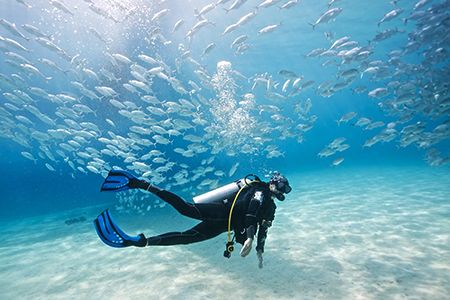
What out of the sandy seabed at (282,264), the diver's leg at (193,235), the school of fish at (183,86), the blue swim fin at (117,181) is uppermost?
the school of fish at (183,86)

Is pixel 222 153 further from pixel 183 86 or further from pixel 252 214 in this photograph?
pixel 252 214

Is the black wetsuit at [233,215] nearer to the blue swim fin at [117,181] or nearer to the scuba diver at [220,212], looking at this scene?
the scuba diver at [220,212]

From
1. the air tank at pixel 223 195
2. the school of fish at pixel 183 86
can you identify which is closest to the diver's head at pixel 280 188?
the air tank at pixel 223 195

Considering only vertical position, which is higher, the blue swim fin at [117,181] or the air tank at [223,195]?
the blue swim fin at [117,181]

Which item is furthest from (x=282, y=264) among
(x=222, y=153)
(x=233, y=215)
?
(x=222, y=153)

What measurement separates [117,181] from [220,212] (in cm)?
200

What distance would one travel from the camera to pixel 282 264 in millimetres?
7164

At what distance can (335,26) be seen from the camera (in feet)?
102

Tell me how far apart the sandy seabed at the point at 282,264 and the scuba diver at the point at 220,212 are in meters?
1.68

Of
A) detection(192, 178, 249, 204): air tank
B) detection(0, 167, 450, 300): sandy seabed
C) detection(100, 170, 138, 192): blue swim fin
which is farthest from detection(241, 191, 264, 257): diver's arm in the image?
detection(100, 170, 138, 192): blue swim fin

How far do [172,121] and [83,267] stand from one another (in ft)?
19.9

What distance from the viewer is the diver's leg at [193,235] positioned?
5035 mm

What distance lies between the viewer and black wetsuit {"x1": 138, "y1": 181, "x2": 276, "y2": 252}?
4.53m

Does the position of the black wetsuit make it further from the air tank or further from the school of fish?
the school of fish
